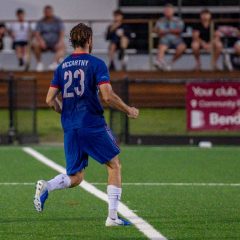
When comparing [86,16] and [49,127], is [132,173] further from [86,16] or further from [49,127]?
[86,16]

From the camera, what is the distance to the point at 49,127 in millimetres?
25672

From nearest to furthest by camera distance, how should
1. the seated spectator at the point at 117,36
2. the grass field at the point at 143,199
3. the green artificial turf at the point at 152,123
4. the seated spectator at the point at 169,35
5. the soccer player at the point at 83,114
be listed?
the grass field at the point at 143,199
the soccer player at the point at 83,114
the green artificial turf at the point at 152,123
the seated spectator at the point at 169,35
the seated spectator at the point at 117,36

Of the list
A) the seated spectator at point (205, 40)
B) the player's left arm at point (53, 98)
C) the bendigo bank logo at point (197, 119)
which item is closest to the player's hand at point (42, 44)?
the seated spectator at point (205, 40)

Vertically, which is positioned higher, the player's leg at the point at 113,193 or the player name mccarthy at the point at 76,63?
the player name mccarthy at the point at 76,63

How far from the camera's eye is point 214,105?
22.2 m

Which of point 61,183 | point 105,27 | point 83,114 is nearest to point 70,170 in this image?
point 61,183

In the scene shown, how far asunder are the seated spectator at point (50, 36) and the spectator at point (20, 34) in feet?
0.99

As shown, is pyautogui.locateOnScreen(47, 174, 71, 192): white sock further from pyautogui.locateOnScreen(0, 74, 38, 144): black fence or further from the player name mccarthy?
pyautogui.locateOnScreen(0, 74, 38, 144): black fence

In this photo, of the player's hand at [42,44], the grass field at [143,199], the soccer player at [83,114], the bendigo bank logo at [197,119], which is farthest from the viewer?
the player's hand at [42,44]

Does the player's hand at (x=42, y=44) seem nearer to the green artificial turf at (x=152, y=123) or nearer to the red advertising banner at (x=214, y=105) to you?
the green artificial turf at (x=152, y=123)


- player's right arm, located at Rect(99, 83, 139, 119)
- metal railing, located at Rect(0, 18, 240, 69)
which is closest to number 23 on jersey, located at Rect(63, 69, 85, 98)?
player's right arm, located at Rect(99, 83, 139, 119)

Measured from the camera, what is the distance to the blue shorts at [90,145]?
434 inches

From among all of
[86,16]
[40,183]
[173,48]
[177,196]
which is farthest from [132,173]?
[86,16]

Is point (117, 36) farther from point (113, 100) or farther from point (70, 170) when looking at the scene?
point (113, 100)
